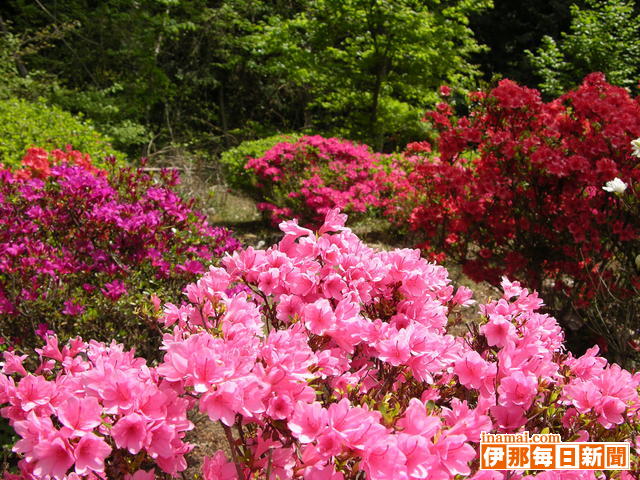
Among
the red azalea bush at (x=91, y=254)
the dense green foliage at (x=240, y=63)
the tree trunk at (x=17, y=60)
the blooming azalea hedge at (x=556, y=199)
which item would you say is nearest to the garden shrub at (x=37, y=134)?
the red azalea bush at (x=91, y=254)

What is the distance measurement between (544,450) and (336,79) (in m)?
10.7

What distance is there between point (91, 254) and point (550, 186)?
303cm

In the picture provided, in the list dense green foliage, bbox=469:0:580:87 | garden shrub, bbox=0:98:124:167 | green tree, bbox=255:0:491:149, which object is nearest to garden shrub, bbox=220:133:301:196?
garden shrub, bbox=0:98:124:167

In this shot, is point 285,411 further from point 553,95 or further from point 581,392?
point 553,95

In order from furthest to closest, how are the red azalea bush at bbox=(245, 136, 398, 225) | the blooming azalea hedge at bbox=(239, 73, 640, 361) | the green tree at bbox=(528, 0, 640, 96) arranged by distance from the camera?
the green tree at bbox=(528, 0, 640, 96) < the red azalea bush at bbox=(245, 136, 398, 225) < the blooming azalea hedge at bbox=(239, 73, 640, 361)

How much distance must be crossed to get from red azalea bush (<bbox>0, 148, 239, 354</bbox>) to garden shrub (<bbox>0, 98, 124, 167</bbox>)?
264 centimetres

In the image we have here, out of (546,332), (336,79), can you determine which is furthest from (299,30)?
(546,332)

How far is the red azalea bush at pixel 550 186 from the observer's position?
3242 millimetres

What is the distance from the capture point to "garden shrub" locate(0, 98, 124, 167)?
5.67 meters

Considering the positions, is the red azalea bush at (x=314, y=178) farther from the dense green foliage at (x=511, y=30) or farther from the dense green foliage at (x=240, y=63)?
the dense green foliage at (x=511, y=30)

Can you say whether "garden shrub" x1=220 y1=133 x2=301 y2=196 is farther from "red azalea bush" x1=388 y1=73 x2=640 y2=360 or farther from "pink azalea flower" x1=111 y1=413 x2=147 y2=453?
"pink azalea flower" x1=111 y1=413 x2=147 y2=453

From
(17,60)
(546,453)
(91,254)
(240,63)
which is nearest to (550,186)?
(546,453)

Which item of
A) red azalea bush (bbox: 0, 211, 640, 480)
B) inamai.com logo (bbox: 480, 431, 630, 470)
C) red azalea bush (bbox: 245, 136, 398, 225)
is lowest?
red azalea bush (bbox: 245, 136, 398, 225)

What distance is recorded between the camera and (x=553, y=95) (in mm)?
12539
